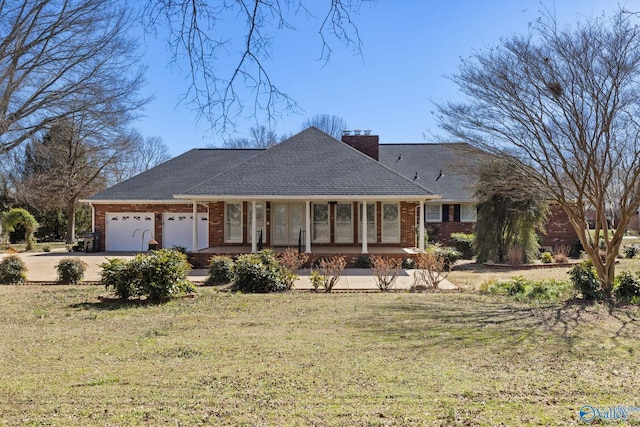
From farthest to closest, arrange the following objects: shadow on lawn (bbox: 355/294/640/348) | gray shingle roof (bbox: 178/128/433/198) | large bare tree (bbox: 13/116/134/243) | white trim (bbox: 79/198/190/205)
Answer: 1. large bare tree (bbox: 13/116/134/243)
2. white trim (bbox: 79/198/190/205)
3. gray shingle roof (bbox: 178/128/433/198)
4. shadow on lawn (bbox: 355/294/640/348)

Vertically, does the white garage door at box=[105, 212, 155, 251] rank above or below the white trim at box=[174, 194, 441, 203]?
below

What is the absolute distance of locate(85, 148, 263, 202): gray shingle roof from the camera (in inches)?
906

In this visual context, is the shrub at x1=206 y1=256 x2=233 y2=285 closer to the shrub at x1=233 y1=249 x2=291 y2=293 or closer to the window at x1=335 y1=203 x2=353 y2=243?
the shrub at x1=233 y1=249 x2=291 y2=293

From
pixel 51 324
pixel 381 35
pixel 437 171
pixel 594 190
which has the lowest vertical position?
pixel 51 324

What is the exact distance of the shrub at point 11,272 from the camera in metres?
13.0

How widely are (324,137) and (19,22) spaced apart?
1352cm

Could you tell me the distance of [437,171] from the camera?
27.1 m

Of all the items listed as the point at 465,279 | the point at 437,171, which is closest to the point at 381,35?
the point at 465,279

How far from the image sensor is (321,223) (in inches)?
775

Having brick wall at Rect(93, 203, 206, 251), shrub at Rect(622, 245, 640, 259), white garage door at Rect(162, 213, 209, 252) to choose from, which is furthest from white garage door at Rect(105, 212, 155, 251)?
shrub at Rect(622, 245, 640, 259)

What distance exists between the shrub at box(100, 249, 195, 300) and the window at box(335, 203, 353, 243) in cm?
1019

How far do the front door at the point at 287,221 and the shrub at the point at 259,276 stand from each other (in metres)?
7.62

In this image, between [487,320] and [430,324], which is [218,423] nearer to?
[430,324]

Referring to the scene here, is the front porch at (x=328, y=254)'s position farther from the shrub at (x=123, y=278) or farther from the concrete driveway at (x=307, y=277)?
the shrub at (x=123, y=278)
